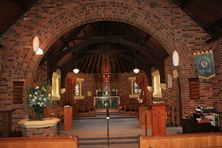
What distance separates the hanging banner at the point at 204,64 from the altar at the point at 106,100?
45.6 ft

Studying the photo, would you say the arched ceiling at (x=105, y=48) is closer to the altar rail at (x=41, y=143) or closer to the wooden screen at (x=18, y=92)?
the wooden screen at (x=18, y=92)

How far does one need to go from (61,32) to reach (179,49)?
4545mm

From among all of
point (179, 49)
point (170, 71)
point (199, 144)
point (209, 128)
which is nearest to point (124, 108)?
point (170, 71)

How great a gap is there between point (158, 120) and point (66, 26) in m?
5.02

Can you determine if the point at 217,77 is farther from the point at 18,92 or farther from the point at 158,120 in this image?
the point at 18,92

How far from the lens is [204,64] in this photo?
8.23 m

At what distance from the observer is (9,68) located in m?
8.42

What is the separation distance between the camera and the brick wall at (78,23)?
8.51 meters

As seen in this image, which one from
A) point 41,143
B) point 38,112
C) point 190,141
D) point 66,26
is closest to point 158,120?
point 190,141

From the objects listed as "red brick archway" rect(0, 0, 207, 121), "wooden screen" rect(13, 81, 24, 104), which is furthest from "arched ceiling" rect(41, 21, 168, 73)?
"wooden screen" rect(13, 81, 24, 104)

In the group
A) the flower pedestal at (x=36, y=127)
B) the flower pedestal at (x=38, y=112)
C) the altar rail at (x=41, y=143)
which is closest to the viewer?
the altar rail at (x=41, y=143)

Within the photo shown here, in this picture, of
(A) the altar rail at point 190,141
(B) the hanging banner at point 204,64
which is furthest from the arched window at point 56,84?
(A) the altar rail at point 190,141

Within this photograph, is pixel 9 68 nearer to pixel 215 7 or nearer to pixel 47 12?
pixel 47 12

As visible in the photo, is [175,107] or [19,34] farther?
[175,107]
